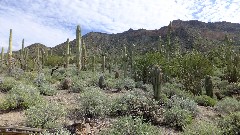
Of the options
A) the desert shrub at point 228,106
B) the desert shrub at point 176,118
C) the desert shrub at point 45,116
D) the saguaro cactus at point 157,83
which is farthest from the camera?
the saguaro cactus at point 157,83

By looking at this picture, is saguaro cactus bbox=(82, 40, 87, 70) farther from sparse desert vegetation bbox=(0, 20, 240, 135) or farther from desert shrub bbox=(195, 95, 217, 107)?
desert shrub bbox=(195, 95, 217, 107)

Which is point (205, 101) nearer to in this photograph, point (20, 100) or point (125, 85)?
point (125, 85)

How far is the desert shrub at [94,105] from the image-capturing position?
12695mm

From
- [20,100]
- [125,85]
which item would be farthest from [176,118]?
[125,85]

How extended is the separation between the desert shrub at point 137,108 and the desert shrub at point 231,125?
298 centimetres

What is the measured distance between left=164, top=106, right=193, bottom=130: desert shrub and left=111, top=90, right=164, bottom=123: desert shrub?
384 millimetres

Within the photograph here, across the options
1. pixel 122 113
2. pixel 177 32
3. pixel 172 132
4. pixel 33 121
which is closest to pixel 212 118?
pixel 172 132

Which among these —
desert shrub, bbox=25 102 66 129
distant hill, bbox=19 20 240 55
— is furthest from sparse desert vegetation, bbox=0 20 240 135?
distant hill, bbox=19 20 240 55

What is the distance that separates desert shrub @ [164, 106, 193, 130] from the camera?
12672mm

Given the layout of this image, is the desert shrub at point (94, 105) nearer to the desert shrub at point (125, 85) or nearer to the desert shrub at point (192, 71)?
the desert shrub at point (125, 85)

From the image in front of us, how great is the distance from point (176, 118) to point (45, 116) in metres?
5.04

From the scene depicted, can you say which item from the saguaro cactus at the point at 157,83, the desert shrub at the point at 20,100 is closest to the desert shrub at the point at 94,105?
the desert shrub at the point at 20,100

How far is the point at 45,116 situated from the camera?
452 inches

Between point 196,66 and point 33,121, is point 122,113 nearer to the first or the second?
point 33,121
